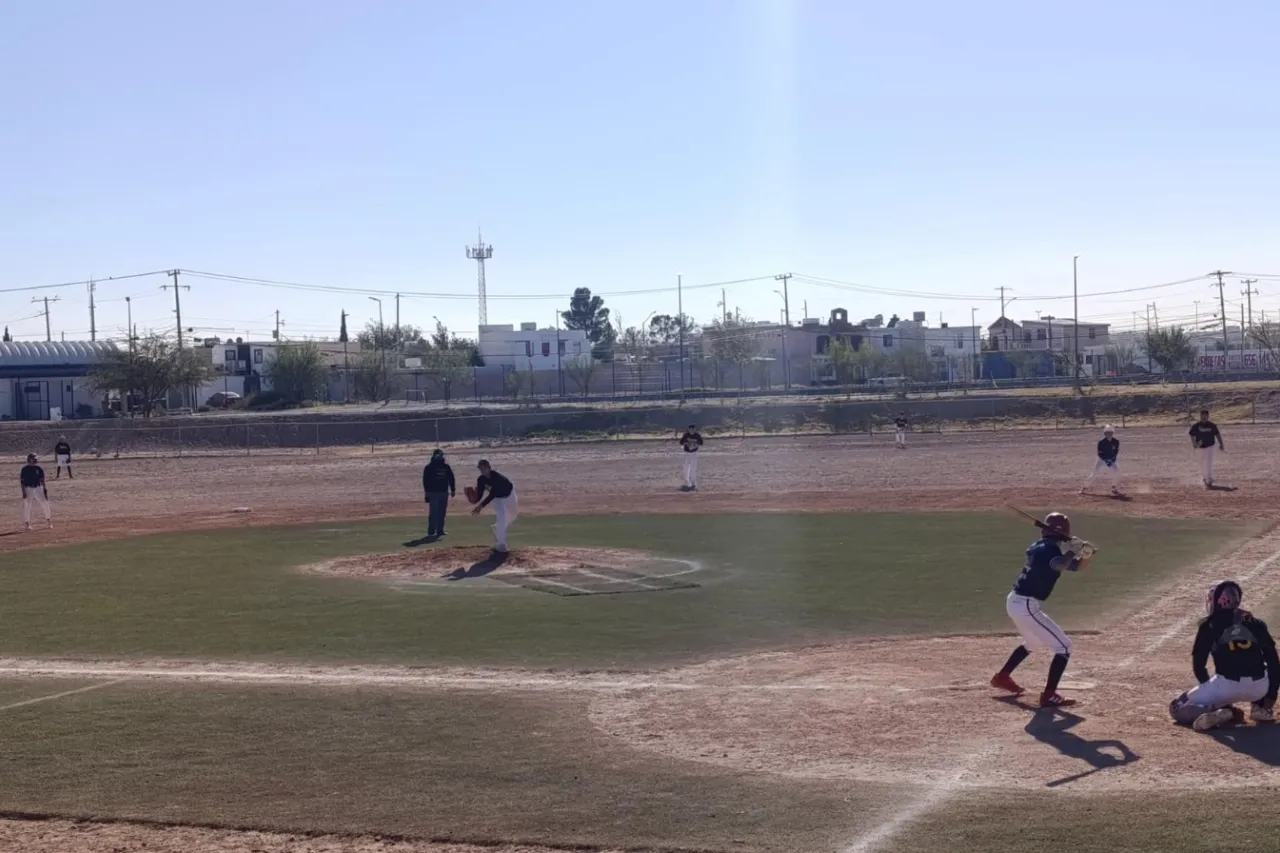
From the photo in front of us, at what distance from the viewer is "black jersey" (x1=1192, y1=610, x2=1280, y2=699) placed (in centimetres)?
1108

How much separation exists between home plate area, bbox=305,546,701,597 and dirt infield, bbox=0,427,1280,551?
405 inches

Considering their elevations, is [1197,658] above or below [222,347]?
below

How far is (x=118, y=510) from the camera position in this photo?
41.0 meters

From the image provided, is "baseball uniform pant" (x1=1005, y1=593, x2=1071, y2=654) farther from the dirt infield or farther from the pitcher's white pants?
the dirt infield

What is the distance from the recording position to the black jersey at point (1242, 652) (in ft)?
36.3

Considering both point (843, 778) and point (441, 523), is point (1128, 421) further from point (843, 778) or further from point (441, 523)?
point (843, 778)

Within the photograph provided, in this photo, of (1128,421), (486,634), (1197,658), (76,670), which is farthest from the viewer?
(1128,421)

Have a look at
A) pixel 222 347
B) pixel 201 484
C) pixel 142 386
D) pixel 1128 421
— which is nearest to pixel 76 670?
pixel 201 484

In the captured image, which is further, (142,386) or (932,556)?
(142,386)

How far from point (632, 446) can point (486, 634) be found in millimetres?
43693

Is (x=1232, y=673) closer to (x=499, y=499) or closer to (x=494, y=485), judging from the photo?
(x=494, y=485)

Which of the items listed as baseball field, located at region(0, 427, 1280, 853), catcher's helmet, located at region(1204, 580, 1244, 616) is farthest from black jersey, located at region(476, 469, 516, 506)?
catcher's helmet, located at region(1204, 580, 1244, 616)

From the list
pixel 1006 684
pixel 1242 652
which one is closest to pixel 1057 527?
pixel 1006 684

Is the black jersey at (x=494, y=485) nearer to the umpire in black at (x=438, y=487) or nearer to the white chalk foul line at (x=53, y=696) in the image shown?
the umpire in black at (x=438, y=487)
